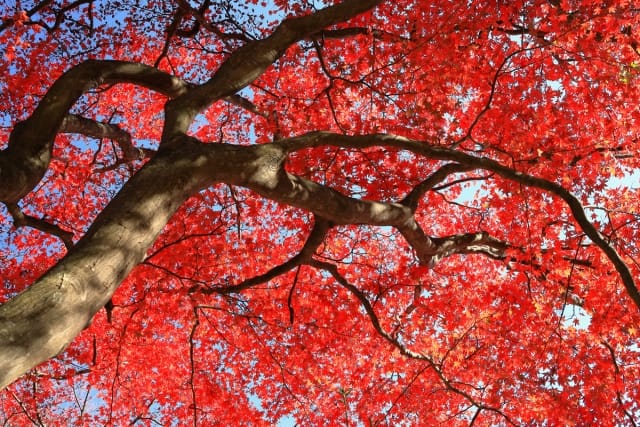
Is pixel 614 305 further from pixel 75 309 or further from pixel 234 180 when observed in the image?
pixel 75 309

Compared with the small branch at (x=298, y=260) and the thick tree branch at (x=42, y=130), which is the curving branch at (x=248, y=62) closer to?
the thick tree branch at (x=42, y=130)

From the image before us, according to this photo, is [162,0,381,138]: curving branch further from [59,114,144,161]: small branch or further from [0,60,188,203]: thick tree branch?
[59,114,144,161]: small branch

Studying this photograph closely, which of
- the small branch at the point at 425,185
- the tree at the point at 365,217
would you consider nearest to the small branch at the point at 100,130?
the tree at the point at 365,217

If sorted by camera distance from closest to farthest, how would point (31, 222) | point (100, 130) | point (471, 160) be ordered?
1. point (471, 160)
2. point (31, 222)
3. point (100, 130)

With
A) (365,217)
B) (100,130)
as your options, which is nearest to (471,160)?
(365,217)

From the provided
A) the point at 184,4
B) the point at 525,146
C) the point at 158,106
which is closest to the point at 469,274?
the point at 525,146

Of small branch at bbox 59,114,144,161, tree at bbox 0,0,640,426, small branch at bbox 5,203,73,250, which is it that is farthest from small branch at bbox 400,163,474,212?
small branch at bbox 59,114,144,161

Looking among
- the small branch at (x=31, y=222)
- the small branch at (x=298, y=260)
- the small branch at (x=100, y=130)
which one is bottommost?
the small branch at (x=31, y=222)

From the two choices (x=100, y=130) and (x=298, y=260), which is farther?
(x=100, y=130)

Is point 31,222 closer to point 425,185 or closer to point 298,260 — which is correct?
point 298,260

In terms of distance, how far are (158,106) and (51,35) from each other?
15.2 feet

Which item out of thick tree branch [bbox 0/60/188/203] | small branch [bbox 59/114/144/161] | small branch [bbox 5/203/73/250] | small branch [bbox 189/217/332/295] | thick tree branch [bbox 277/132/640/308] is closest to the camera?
thick tree branch [bbox 0/60/188/203]

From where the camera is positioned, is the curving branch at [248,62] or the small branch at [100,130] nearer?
the curving branch at [248,62]

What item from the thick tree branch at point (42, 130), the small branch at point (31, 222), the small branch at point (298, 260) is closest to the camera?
the thick tree branch at point (42, 130)
